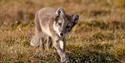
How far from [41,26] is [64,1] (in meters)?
13.1

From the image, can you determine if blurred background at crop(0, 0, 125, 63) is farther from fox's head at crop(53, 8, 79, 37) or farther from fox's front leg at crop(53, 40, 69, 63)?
fox's head at crop(53, 8, 79, 37)

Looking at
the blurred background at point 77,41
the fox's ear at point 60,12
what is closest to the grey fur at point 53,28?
the fox's ear at point 60,12

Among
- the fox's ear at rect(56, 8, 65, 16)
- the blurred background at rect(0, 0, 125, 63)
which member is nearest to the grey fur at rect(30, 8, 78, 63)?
the fox's ear at rect(56, 8, 65, 16)

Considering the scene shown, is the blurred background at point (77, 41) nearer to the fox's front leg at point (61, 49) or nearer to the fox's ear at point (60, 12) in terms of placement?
the fox's front leg at point (61, 49)

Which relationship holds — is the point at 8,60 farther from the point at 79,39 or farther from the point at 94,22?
the point at 94,22

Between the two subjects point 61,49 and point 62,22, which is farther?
point 61,49

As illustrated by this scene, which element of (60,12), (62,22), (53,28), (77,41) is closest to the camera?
(62,22)

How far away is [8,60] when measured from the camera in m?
10.9

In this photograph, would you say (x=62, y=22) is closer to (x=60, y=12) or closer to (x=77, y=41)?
(x=60, y=12)

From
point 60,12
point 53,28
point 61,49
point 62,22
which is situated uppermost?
point 60,12

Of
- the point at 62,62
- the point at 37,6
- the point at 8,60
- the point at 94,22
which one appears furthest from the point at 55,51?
the point at 37,6

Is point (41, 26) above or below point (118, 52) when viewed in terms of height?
above

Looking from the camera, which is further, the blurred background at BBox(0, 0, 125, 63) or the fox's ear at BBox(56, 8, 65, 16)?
the fox's ear at BBox(56, 8, 65, 16)

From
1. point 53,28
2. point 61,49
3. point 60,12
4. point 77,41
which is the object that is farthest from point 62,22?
point 77,41
